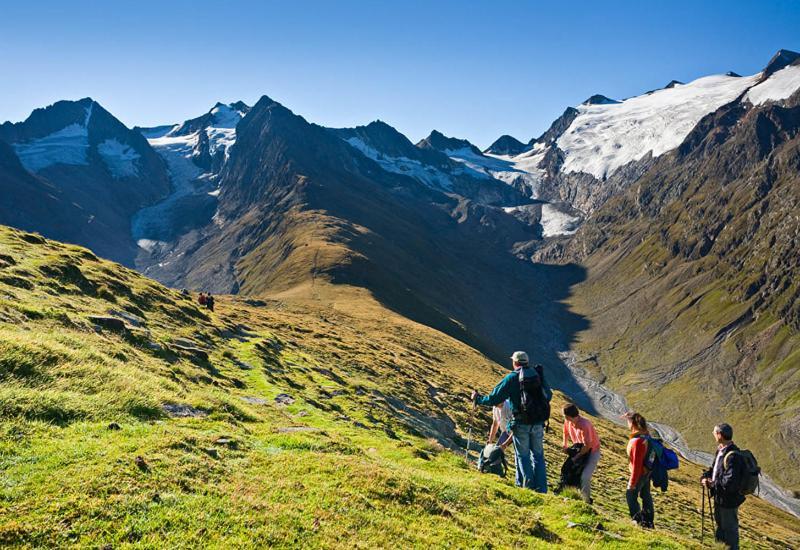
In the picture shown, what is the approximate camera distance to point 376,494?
43.8 feet

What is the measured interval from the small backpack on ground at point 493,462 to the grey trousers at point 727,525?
22.3ft

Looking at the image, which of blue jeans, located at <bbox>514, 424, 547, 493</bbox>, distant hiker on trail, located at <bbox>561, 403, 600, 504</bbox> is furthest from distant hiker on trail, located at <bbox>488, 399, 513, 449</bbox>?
distant hiker on trail, located at <bbox>561, 403, 600, 504</bbox>

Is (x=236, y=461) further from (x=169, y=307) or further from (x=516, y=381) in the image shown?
(x=169, y=307)

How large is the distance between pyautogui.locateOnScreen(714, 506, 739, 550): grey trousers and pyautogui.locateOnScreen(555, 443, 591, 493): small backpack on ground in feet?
12.4

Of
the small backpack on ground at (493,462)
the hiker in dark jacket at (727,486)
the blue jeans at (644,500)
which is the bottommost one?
the small backpack on ground at (493,462)

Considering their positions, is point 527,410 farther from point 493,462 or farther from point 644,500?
point 644,500

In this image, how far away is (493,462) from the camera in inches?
773

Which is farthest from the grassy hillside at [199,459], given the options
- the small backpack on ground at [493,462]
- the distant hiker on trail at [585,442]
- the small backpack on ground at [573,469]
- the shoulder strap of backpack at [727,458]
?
the shoulder strap of backpack at [727,458]

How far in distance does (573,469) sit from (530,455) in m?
1.49

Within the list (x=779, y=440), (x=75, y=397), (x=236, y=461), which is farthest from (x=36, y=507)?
(x=779, y=440)

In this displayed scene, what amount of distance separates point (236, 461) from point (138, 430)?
119 inches

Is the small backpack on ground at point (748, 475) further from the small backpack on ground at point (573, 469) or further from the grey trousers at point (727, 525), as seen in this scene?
the small backpack on ground at point (573, 469)

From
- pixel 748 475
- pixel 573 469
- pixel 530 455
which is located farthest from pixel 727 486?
pixel 530 455

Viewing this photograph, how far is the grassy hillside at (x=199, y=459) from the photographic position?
34.2 feet
